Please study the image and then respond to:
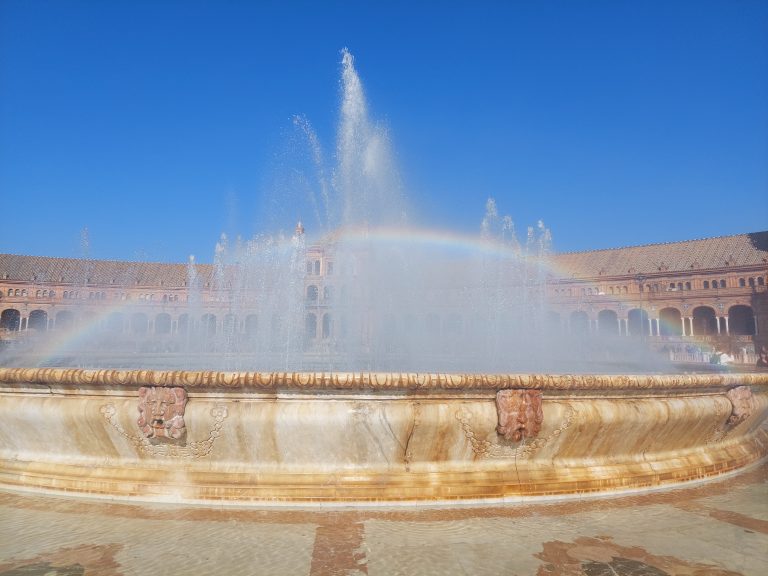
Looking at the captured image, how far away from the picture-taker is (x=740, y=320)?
1699 inches

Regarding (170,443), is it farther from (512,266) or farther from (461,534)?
(512,266)

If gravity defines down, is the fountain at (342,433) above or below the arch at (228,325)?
below

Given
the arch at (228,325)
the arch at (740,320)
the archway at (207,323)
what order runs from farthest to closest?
the archway at (207,323) → the arch at (228,325) → the arch at (740,320)

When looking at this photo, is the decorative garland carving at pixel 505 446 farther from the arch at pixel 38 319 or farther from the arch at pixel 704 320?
the arch at pixel 38 319

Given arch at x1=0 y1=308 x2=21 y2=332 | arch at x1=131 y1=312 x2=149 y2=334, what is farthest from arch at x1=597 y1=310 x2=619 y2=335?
arch at x1=0 y1=308 x2=21 y2=332

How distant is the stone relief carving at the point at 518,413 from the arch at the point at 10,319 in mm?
61169

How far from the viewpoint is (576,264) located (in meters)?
54.0

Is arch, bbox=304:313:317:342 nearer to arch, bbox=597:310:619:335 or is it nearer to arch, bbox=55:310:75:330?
arch, bbox=55:310:75:330

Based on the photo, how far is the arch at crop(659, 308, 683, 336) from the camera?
148 feet

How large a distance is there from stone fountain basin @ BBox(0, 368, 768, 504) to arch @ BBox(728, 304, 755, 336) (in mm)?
47244

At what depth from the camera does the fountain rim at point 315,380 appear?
11.8 feet

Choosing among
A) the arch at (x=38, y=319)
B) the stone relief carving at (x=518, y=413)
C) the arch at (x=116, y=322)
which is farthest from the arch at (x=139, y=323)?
the stone relief carving at (x=518, y=413)

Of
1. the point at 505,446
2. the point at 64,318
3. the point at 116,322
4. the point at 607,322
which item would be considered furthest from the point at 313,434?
the point at 64,318

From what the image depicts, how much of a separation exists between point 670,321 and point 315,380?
164 feet
